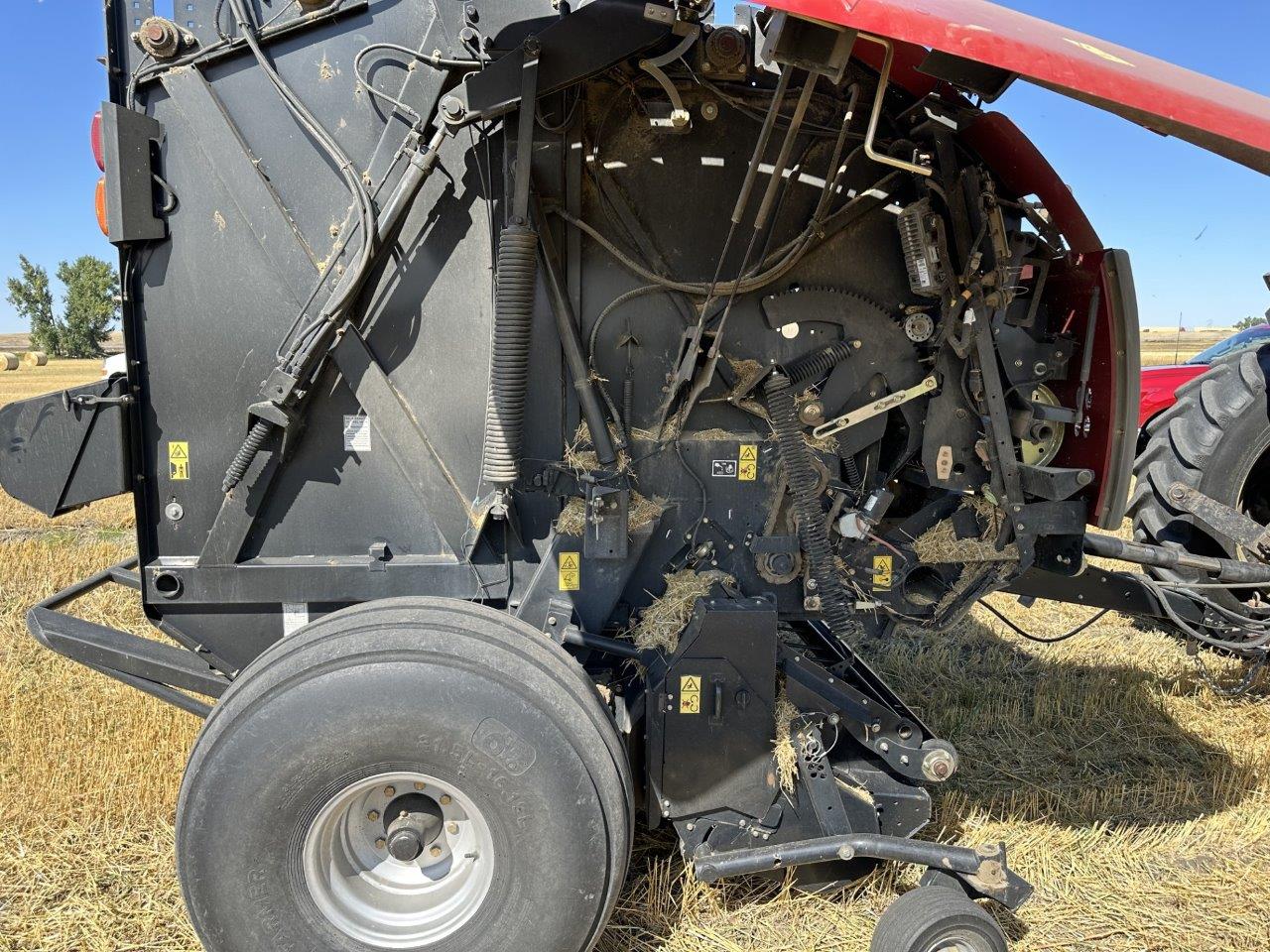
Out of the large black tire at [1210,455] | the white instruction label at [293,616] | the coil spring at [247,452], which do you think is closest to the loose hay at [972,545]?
the large black tire at [1210,455]

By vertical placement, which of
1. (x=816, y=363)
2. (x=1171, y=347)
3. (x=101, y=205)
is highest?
(x=101, y=205)

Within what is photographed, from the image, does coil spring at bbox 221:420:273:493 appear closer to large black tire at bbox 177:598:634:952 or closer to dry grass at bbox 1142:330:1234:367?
large black tire at bbox 177:598:634:952

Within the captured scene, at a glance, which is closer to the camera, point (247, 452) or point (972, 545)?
point (247, 452)

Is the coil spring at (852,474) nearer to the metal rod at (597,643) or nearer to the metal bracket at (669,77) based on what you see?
the metal rod at (597,643)

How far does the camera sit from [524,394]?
2707 millimetres

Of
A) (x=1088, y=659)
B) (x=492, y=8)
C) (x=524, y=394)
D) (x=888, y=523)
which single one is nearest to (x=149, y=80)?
(x=492, y=8)

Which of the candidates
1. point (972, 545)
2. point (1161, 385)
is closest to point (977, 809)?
point (972, 545)

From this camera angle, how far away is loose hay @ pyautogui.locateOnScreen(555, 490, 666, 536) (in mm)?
2855

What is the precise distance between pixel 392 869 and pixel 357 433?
56.4 inches

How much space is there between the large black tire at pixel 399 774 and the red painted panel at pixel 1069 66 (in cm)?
192

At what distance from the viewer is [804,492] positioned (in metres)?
2.90

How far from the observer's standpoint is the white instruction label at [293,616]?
9.55ft

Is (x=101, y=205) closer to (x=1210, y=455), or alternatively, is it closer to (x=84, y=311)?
(x=1210, y=455)

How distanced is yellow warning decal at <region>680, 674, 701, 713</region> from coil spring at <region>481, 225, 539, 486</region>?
0.89m
